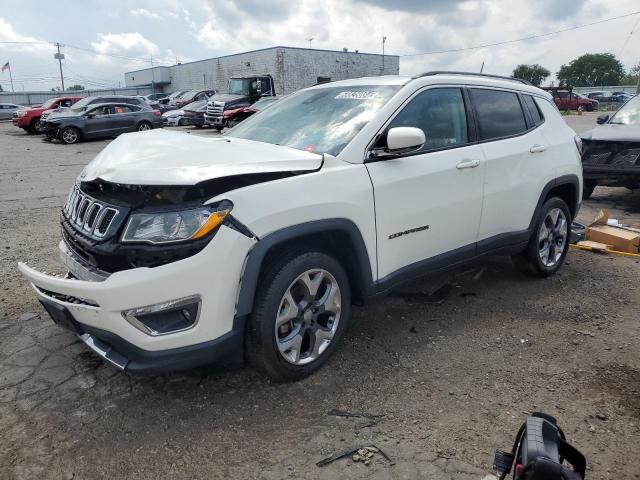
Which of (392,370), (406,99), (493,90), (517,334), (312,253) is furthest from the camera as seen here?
(493,90)

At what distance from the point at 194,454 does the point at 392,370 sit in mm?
1352

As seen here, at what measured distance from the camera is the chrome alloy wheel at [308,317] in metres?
2.98

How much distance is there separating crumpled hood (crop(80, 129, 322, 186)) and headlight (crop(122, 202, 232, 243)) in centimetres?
16

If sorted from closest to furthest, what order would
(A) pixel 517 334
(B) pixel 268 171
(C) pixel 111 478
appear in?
1. (C) pixel 111 478
2. (B) pixel 268 171
3. (A) pixel 517 334

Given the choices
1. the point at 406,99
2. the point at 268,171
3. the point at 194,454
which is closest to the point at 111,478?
the point at 194,454

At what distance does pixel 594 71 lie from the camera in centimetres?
8594

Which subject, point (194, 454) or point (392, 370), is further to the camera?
point (392, 370)

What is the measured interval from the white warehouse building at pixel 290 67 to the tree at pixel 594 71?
53.1 m

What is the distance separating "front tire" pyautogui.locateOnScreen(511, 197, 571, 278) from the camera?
15.5 feet

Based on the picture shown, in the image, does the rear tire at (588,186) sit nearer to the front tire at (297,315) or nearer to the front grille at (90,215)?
the front tire at (297,315)

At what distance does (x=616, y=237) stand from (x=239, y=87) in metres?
19.9

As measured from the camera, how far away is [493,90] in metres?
4.32

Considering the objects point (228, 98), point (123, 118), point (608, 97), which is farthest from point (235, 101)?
point (608, 97)

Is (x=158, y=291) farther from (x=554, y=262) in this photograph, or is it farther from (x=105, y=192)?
(x=554, y=262)
